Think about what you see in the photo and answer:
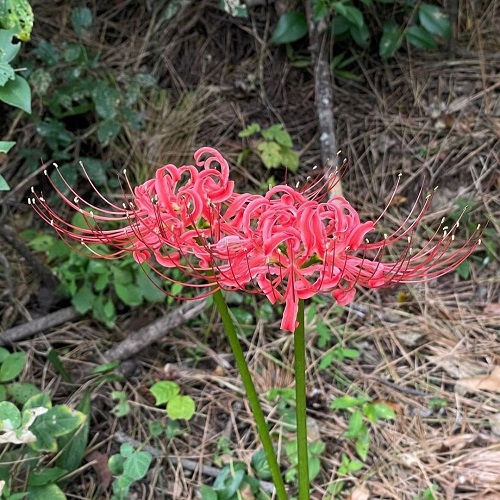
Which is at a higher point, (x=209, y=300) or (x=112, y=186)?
(x=112, y=186)

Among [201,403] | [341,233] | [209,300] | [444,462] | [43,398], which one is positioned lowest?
[444,462]

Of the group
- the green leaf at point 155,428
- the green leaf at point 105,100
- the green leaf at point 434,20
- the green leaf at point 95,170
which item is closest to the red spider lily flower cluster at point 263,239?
the green leaf at point 155,428

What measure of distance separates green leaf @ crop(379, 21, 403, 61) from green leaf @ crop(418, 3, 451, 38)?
3.9 inches

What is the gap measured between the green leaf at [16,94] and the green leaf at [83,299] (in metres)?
0.77

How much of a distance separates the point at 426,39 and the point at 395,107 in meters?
0.27

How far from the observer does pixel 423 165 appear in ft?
7.70

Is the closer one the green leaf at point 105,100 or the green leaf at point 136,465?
the green leaf at point 136,465

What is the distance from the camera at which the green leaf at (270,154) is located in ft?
7.44

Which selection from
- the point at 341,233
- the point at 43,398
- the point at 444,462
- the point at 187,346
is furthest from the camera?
the point at 187,346

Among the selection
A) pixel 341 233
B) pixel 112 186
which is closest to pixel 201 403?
pixel 112 186

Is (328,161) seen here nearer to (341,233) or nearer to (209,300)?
(209,300)

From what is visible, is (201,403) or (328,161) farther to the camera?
(328,161)

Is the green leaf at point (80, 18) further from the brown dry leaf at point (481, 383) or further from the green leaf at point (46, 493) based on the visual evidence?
the brown dry leaf at point (481, 383)

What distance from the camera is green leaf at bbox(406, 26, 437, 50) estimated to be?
93.2 inches
